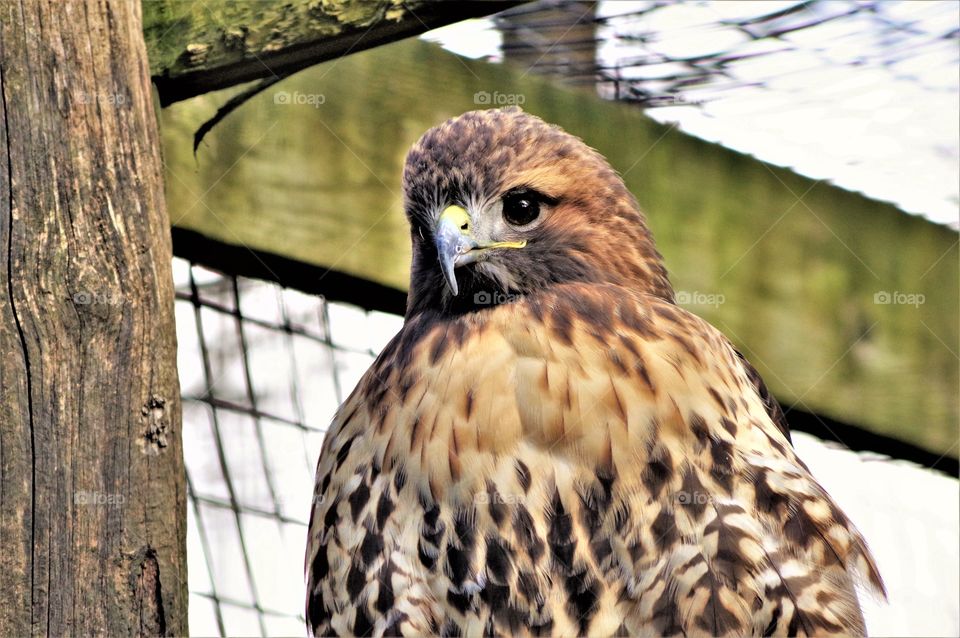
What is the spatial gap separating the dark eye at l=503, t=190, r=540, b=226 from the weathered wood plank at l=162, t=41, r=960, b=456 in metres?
0.20

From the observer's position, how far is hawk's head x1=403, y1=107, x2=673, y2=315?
6.56 ft

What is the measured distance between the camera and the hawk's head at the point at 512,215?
1999 mm

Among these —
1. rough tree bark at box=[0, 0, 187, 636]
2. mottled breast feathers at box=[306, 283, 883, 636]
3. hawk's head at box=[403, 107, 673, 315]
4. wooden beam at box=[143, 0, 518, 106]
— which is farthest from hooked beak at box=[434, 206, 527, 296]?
rough tree bark at box=[0, 0, 187, 636]

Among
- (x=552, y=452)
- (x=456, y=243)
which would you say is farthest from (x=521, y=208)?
(x=552, y=452)

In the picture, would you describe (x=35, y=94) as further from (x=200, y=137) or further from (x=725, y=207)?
(x=725, y=207)

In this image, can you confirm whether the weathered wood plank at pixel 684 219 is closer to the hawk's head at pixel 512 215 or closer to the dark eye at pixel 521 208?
the hawk's head at pixel 512 215

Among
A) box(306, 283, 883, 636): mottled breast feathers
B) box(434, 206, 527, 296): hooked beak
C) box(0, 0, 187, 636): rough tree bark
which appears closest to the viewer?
box(0, 0, 187, 636): rough tree bark

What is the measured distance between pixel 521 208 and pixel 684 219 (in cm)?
33

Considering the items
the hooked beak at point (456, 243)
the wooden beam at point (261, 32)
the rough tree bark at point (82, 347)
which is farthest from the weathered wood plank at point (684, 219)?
the rough tree bark at point (82, 347)

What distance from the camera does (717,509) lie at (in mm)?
1831

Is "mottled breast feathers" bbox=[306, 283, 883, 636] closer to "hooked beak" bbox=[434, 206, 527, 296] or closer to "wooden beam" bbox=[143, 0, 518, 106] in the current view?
"hooked beak" bbox=[434, 206, 527, 296]

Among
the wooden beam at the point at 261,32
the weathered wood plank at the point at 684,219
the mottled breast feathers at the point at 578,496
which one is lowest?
the mottled breast feathers at the point at 578,496

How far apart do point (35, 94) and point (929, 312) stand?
170 cm

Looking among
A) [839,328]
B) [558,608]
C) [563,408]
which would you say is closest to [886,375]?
[839,328]
